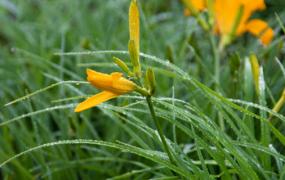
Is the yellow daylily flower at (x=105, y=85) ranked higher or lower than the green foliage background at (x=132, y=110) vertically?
higher

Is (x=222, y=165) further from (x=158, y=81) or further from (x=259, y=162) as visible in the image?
(x=158, y=81)

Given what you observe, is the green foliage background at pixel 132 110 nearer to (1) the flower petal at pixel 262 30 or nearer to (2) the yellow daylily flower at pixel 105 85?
(1) the flower petal at pixel 262 30

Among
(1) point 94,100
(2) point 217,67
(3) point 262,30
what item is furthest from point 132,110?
(3) point 262,30

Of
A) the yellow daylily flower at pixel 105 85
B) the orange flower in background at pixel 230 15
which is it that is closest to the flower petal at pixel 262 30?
the orange flower in background at pixel 230 15

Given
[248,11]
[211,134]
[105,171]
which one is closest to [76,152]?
[105,171]

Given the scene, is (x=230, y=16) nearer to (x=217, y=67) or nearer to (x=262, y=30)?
(x=262, y=30)

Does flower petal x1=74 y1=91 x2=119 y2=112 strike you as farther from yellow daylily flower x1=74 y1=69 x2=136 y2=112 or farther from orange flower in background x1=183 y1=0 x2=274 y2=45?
orange flower in background x1=183 y1=0 x2=274 y2=45

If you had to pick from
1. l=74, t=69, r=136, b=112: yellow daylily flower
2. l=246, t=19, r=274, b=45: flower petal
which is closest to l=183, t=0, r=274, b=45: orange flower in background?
l=246, t=19, r=274, b=45: flower petal

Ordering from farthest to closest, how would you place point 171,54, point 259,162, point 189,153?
1. point 171,54
2. point 189,153
3. point 259,162
